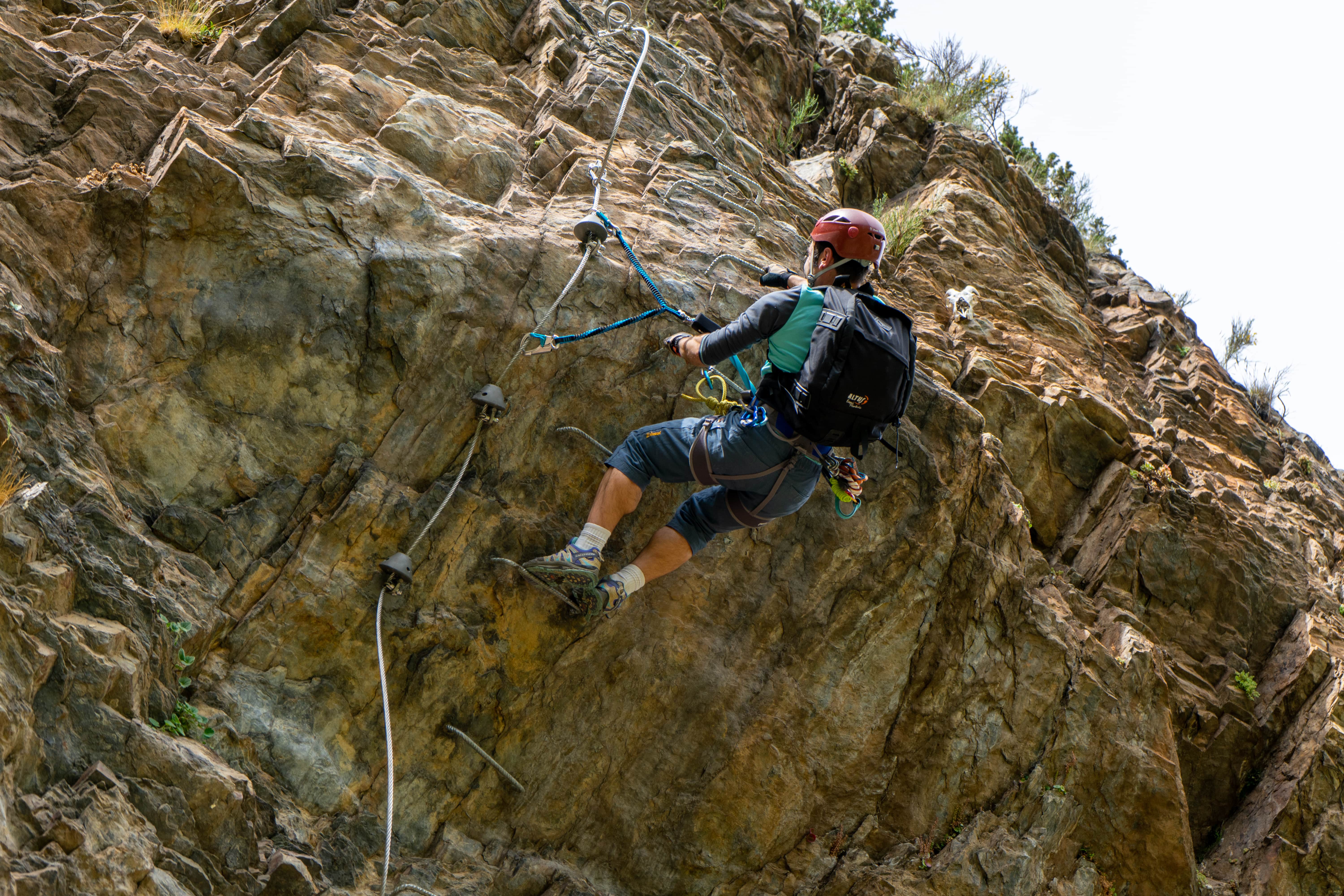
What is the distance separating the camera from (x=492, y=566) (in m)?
5.53

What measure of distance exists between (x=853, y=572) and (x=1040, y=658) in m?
1.65

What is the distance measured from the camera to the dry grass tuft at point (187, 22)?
6.25 m

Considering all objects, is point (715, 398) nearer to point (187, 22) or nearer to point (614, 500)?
point (614, 500)

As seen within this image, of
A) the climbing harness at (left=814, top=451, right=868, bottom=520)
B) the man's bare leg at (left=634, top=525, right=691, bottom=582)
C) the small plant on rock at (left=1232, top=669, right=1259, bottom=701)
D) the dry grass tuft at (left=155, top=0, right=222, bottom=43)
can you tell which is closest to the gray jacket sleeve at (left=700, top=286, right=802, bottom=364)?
the climbing harness at (left=814, top=451, right=868, bottom=520)

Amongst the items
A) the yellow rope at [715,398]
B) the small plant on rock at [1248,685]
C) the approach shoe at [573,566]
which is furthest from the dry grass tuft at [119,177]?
the small plant on rock at [1248,685]

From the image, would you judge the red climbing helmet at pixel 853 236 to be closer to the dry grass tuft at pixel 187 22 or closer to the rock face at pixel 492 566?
the rock face at pixel 492 566

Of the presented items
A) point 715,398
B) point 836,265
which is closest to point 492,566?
point 715,398

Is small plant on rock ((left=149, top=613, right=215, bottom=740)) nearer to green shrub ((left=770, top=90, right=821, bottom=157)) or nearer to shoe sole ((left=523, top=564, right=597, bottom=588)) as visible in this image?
shoe sole ((left=523, top=564, right=597, bottom=588))

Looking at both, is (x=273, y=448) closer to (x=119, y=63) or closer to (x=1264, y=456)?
(x=119, y=63)

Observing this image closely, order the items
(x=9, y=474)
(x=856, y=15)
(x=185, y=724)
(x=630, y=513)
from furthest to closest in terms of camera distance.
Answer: (x=856, y=15) < (x=630, y=513) < (x=185, y=724) < (x=9, y=474)

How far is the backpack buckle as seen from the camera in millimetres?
4828

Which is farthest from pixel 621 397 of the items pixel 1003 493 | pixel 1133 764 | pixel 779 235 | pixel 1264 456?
pixel 1264 456

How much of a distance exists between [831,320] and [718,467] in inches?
40.2

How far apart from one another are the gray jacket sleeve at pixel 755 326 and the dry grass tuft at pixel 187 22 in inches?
168
